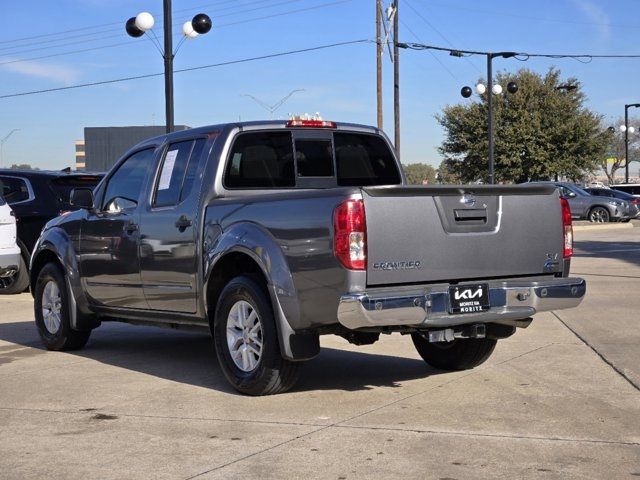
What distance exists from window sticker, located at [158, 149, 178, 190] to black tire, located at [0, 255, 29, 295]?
7.01 meters

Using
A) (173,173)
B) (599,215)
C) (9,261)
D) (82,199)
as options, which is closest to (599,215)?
(599,215)

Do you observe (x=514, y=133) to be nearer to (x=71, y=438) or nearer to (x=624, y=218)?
(x=624, y=218)

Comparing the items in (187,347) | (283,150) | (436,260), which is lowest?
(187,347)

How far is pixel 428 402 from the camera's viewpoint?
21.5ft

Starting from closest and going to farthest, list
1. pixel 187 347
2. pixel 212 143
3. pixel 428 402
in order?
pixel 428 402 < pixel 212 143 < pixel 187 347

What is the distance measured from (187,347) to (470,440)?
454 centimetres

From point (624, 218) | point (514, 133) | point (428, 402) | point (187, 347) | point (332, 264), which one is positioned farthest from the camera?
point (514, 133)

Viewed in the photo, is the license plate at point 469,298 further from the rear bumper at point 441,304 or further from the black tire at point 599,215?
the black tire at point 599,215

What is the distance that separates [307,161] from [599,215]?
102 feet

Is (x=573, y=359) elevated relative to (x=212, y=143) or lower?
lower

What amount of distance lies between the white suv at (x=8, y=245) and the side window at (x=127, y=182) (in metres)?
4.48

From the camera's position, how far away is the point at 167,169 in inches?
311

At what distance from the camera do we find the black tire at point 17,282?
47.1 feet

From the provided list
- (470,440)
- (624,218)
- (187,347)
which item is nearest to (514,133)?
(624,218)
